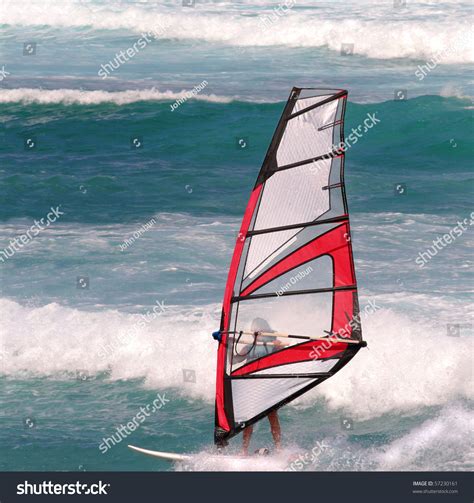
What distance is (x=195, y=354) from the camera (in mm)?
11602

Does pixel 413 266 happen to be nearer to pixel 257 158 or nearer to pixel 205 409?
pixel 205 409

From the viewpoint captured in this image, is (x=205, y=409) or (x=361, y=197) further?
(x=361, y=197)

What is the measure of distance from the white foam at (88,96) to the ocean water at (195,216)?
2.5 inches

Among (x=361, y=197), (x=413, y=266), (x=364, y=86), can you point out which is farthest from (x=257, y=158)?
(x=413, y=266)

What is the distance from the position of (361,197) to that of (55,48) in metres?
17.2

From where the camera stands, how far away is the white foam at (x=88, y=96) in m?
25.9

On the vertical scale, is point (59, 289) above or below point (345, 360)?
below

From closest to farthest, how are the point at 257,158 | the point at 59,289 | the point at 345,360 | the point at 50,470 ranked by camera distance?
the point at 345,360
the point at 50,470
the point at 59,289
the point at 257,158

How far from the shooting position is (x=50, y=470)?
9078mm

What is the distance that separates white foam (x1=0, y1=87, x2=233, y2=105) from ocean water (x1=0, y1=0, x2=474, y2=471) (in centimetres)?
6

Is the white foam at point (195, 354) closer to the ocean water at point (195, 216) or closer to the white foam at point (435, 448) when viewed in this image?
the ocean water at point (195, 216)

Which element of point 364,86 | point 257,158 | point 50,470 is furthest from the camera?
point 364,86

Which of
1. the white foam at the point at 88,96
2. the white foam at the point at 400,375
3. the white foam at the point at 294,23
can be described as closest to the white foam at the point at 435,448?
the white foam at the point at 400,375

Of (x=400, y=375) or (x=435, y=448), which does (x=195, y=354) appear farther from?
(x=435, y=448)
